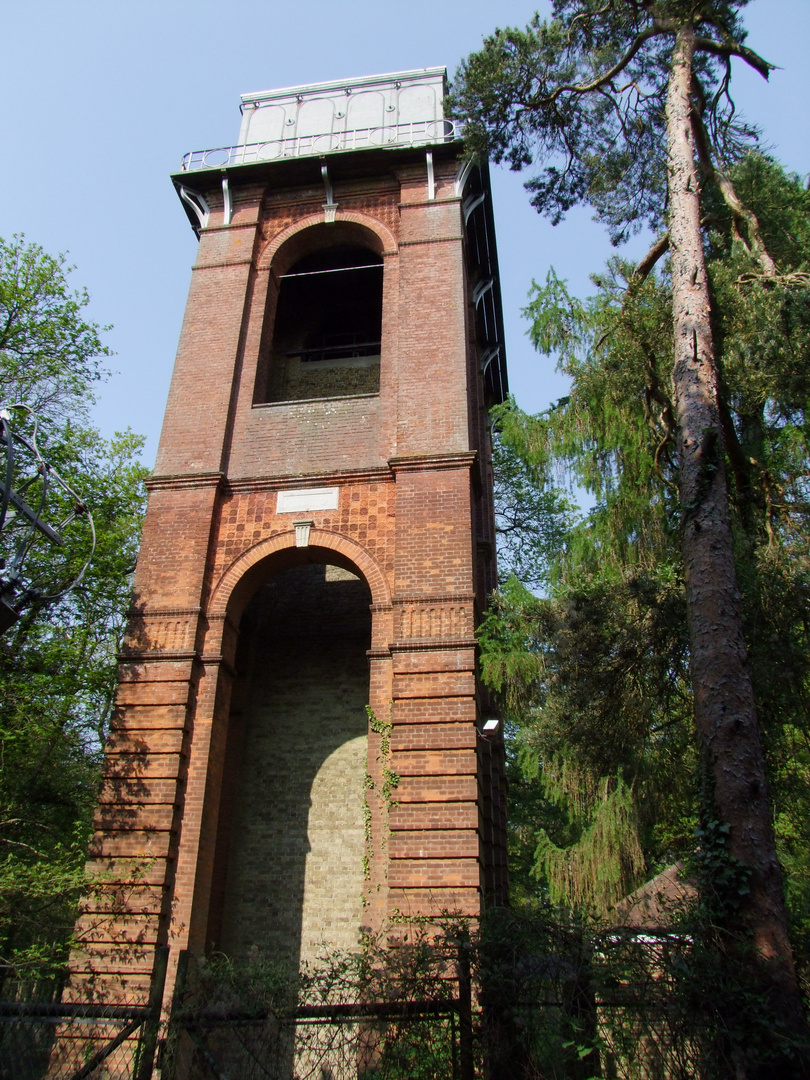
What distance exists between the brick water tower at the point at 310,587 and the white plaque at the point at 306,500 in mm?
34

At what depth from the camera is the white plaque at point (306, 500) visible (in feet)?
40.5

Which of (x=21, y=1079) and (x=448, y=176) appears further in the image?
(x=448, y=176)

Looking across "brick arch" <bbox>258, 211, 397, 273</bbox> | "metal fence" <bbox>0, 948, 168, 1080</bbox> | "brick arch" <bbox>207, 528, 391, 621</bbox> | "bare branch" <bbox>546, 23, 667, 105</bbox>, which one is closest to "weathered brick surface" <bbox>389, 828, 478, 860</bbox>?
"brick arch" <bbox>207, 528, 391, 621</bbox>

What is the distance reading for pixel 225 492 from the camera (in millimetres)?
12719

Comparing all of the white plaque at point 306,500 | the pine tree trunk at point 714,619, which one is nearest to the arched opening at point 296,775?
the white plaque at point 306,500

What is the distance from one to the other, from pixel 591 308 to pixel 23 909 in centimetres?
1104

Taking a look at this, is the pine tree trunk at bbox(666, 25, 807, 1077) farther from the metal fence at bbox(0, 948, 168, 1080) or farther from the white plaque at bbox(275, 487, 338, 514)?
the white plaque at bbox(275, 487, 338, 514)

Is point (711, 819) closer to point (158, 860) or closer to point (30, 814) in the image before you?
point (158, 860)

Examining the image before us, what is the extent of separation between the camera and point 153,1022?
6133mm

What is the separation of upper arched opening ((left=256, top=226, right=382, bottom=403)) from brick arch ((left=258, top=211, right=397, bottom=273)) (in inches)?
1.0

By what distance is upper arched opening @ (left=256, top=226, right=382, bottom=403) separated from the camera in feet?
Result: 51.0

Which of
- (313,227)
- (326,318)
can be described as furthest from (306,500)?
(326,318)

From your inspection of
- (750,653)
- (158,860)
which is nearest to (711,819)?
(750,653)

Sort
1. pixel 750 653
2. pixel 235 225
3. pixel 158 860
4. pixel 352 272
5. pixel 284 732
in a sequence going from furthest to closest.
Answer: pixel 352 272, pixel 235 225, pixel 284 732, pixel 158 860, pixel 750 653
